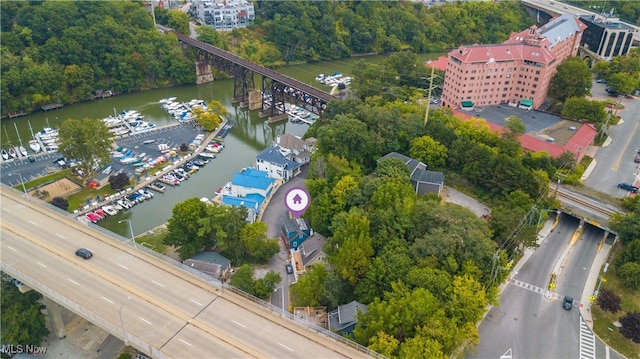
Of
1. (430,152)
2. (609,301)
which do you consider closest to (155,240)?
(430,152)

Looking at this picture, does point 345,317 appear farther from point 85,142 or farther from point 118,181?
point 85,142

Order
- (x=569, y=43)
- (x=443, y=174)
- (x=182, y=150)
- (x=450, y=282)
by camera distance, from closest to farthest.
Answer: (x=450, y=282)
(x=443, y=174)
(x=182, y=150)
(x=569, y=43)

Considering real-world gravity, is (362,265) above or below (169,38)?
below

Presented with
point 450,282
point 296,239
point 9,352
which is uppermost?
point 450,282

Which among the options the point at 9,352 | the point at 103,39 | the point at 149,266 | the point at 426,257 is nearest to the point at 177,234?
the point at 149,266

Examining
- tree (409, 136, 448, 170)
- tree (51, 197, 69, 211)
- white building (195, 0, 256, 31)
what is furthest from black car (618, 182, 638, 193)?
white building (195, 0, 256, 31)

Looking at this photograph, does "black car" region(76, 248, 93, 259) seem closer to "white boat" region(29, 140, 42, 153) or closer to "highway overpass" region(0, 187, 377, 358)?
"highway overpass" region(0, 187, 377, 358)

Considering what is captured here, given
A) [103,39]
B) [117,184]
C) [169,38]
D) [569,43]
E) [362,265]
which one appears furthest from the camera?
[169,38]

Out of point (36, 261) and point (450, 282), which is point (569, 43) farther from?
point (36, 261)
